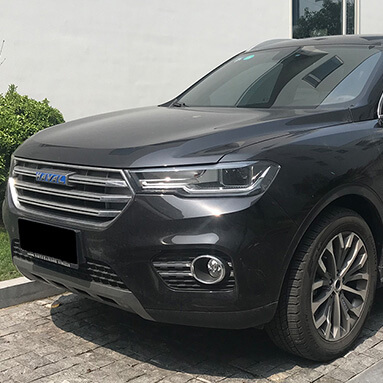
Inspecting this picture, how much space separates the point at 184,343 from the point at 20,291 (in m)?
1.39

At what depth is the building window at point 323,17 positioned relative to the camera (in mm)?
10891

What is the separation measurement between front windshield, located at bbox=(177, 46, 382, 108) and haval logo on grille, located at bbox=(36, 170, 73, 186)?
144 centimetres

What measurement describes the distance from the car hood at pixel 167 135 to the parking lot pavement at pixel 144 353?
44.6 inches

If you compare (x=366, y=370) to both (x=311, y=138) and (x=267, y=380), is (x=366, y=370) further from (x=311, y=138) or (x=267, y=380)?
(x=311, y=138)

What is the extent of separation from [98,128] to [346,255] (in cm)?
160

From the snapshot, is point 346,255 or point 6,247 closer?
point 346,255

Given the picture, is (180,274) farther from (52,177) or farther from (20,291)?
(20,291)

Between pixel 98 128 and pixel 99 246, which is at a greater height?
pixel 98 128

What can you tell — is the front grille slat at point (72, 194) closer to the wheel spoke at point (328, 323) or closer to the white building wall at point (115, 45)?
the wheel spoke at point (328, 323)

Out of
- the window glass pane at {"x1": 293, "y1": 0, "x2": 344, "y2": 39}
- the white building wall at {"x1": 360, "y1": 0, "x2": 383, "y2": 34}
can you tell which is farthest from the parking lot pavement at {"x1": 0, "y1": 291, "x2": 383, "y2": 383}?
the white building wall at {"x1": 360, "y1": 0, "x2": 383, "y2": 34}

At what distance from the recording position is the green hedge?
18.8ft

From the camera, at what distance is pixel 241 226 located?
2902 millimetres

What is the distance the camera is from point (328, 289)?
336 centimetres

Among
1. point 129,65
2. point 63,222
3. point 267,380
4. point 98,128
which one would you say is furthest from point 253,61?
point 129,65
